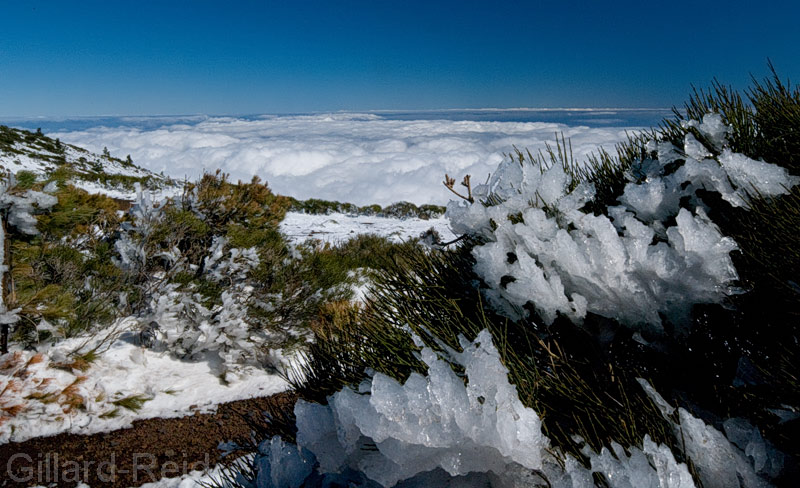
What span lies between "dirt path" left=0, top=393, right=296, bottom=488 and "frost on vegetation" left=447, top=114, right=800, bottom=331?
81.4 inches

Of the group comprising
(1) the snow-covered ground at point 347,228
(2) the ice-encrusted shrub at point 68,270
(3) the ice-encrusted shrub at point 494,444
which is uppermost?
(3) the ice-encrusted shrub at point 494,444

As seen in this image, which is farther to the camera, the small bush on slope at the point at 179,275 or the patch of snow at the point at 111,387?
the small bush on slope at the point at 179,275

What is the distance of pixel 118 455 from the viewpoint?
3.17 m

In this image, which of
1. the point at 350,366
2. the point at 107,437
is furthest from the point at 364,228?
the point at 350,366

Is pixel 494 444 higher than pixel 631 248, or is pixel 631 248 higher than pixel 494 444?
pixel 631 248

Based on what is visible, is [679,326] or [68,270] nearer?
[679,326]

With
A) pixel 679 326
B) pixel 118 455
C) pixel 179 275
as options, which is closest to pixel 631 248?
pixel 679 326

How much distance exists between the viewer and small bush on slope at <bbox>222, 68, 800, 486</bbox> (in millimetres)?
950

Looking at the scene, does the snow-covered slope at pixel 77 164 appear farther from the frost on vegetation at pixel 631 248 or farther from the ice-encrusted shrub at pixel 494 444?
the ice-encrusted shrub at pixel 494 444

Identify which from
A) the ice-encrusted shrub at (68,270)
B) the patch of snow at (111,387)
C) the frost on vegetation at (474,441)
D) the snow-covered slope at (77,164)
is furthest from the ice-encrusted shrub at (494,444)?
the snow-covered slope at (77,164)

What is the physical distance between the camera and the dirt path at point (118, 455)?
2871mm

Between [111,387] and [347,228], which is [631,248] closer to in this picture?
[111,387]

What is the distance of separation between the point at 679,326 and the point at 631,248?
0.24 m

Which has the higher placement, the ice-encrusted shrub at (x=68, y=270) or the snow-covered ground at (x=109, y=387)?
the ice-encrusted shrub at (x=68, y=270)
